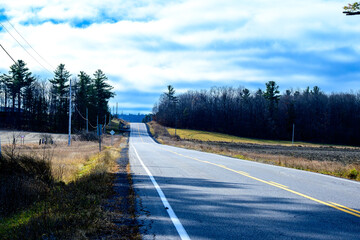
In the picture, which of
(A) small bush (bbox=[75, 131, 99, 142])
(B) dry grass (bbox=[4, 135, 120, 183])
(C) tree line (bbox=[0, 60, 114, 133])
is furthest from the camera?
(C) tree line (bbox=[0, 60, 114, 133])

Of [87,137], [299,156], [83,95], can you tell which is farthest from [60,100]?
[299,156]

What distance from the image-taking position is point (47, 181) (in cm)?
941

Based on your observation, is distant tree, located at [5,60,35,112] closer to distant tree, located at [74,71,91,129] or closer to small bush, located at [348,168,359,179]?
distant tree, located at [74,71,91,129]

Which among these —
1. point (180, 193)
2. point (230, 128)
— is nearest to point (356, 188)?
point (180, 193)

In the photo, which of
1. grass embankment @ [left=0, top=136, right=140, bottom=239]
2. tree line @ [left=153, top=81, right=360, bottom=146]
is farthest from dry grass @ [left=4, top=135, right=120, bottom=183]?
tree line @ [left=153, top=81, right=360, bottom=146]

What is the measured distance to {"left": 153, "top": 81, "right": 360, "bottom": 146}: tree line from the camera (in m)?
105

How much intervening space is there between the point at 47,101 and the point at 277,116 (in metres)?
83.3

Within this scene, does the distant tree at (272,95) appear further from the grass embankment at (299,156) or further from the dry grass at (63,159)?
the dry grass at (63,159)

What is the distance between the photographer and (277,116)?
108812 millimetres

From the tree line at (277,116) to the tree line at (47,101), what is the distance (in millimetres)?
37396

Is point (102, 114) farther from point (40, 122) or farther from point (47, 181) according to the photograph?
point (47, 181)

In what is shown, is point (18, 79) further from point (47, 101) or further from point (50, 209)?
point (50, 209)

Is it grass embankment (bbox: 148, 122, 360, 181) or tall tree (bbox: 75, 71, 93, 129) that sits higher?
tall tree (bbox: 75, 71, 93, 129)

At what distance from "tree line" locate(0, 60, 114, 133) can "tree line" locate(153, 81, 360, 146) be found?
3740 cm
